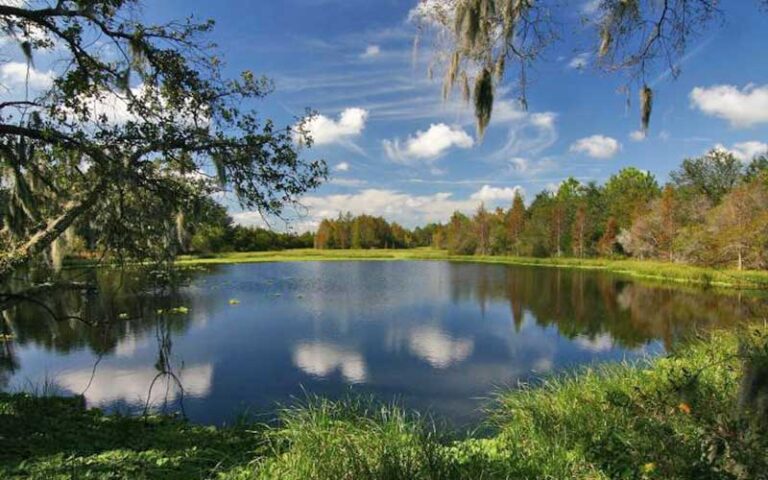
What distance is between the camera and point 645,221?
163ft

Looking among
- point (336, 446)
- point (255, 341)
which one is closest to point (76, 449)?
point (336, 446)

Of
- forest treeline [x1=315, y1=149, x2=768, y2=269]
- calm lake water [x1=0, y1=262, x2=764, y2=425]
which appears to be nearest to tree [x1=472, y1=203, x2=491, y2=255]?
forest treeline [x1=315, y1=149, x2=768, y2=269]

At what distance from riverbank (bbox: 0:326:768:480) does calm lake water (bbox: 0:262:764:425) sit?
1.30 meters

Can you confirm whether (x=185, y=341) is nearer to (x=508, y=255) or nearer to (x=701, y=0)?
(x=701, y=0)

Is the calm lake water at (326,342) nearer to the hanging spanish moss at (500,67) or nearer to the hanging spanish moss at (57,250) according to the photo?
the hanging spanish moss at (57,250)

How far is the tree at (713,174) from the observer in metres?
58.1

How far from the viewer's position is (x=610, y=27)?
232 inches

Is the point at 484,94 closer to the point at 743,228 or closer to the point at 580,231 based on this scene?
the point at 743,228

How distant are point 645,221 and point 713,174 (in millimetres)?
18267

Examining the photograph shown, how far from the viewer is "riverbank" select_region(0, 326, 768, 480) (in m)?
3.79

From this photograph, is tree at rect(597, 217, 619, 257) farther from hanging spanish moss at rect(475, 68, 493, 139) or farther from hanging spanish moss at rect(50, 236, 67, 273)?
hanging spanish moss at rect(50, 236, 67, 273)

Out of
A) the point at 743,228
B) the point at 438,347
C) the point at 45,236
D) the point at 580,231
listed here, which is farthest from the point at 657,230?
the point at 45,236

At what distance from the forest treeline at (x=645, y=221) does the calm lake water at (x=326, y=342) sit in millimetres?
11918

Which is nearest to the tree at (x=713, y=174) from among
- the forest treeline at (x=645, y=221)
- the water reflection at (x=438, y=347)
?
the forest treeline at (x=645, y=221)
